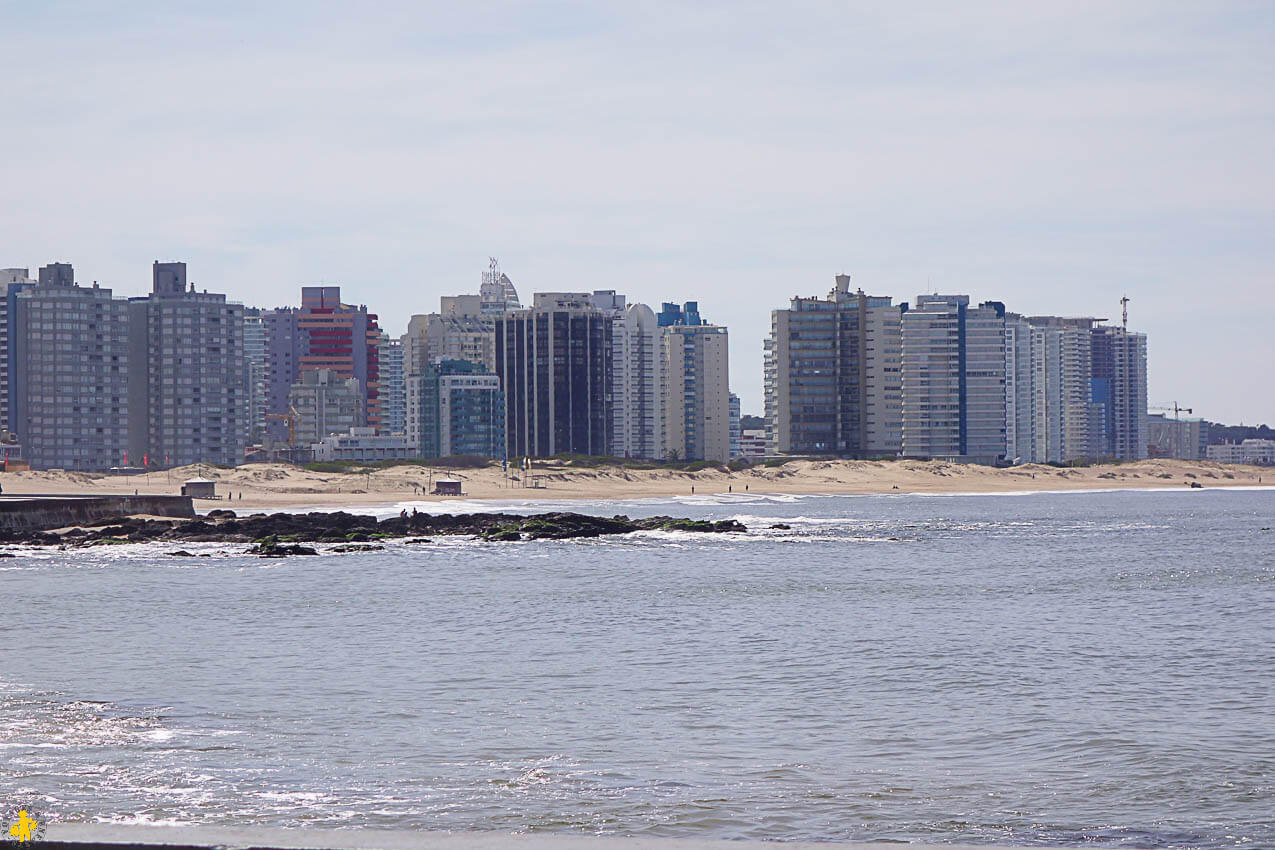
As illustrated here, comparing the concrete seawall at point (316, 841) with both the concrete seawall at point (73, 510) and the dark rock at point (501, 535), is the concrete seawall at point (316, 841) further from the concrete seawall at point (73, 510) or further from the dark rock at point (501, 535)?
the concrete seawall at point (73, 510)

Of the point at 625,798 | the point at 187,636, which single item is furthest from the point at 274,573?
the point at 625,798

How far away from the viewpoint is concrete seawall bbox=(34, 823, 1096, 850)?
9242 millimetres

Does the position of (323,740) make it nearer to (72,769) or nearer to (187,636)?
(72,769)

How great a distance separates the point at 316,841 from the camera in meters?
9.40

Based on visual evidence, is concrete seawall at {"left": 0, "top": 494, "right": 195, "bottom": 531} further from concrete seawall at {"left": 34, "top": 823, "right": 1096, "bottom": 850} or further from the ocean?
concrete seawall at {"left": 34, "top": 823, "right": 1096, "bottom": 850}

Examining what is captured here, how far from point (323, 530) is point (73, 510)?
16781 millimetres

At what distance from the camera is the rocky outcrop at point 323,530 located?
7819 cm

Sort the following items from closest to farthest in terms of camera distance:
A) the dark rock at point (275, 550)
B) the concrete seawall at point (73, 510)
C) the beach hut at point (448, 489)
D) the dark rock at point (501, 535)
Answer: the dark rock at point (275, 550) → the concrete seawall at point (73, 510) → the dark rock at point (501, 535) → the beach hut at point (448, 489)

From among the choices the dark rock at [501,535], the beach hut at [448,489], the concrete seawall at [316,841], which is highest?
the concrete seawall at [316,841]

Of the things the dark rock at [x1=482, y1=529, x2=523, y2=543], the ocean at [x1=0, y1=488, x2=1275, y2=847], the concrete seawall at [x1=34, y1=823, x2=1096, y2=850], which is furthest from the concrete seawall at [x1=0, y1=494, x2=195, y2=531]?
the concrete seawall at [x1=34, y1=823, x2=1096, y2=850]

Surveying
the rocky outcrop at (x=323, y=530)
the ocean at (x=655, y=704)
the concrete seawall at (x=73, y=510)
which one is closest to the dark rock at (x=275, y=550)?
the rocky outcrop at (x=323, y=530)

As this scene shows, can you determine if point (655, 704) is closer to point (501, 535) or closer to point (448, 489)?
point (501, 535)

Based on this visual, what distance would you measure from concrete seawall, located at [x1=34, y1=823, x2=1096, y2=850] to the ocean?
555 cm

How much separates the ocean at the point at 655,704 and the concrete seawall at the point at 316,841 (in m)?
5.55
